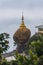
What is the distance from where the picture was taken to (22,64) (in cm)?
2156

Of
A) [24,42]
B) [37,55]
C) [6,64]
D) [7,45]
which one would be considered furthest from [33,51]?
[24,42]

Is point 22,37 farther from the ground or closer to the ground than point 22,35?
closer to the ground

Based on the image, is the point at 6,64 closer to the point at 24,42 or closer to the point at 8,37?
the point at 8,37

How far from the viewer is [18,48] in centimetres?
4684

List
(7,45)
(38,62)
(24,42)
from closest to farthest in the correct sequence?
(38,62) < (7,45) < (24,42)

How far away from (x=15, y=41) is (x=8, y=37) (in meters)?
12.2

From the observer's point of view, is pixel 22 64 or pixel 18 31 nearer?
pixel 22 64

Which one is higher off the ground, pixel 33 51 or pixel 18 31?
pixel 33 51

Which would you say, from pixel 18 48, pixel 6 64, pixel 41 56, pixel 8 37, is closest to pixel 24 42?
pixel 18 48

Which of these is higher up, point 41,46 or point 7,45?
point 41,46

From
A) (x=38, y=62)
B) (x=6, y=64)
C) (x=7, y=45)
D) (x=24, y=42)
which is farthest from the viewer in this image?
(x=24, y=42)

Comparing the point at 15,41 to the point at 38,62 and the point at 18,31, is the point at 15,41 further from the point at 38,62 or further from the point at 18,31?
the point at 38,62

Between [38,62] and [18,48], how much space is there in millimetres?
25965

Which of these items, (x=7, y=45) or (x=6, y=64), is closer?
(x=6, y=64)
